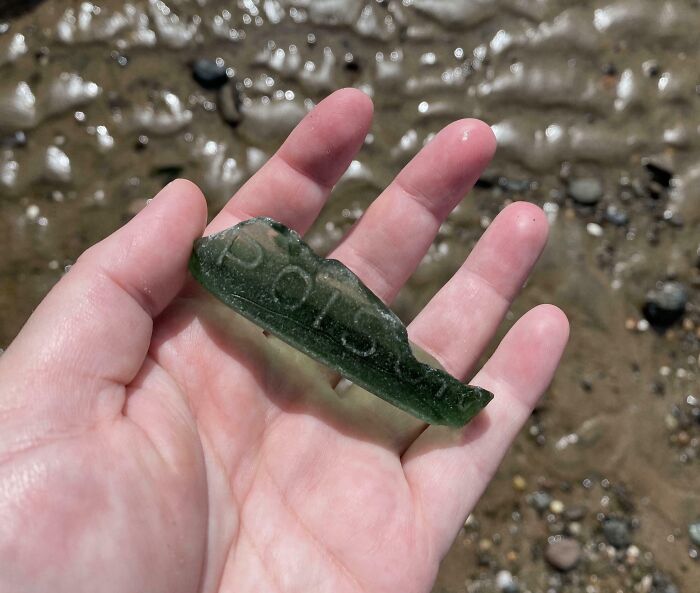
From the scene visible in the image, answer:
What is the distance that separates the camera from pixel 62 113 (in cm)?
430

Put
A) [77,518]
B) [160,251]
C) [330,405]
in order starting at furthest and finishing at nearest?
[330,405], [160,251], [77,518]

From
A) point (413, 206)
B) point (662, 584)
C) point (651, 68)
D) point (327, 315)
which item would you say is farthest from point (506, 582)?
point (651, 68)

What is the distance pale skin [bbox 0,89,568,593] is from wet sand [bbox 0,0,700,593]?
0.91 m

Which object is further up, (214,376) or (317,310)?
(317,310)

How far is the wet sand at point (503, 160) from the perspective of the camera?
399cm

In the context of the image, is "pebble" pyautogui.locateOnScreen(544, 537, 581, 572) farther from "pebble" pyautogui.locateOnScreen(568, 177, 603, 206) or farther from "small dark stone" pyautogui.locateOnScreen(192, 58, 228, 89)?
"small dark stone" pyautogui.locateOnScreen(192, 58, 228, 89)

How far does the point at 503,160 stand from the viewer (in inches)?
175

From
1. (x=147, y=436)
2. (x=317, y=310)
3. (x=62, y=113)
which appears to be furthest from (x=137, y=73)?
(x=147, y=436)

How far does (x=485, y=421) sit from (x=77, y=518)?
5.64ft

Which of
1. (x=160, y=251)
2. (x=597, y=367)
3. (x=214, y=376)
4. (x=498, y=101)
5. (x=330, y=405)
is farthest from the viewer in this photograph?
(x=498, y=101)

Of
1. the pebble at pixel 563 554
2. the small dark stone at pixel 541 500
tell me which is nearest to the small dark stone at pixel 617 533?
the pebble at pixel 563 554

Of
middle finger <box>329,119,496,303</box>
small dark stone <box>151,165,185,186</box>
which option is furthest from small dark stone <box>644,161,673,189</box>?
small dark stone <box>151,165,185,186</box>

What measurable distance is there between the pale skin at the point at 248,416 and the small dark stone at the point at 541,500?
1094mm

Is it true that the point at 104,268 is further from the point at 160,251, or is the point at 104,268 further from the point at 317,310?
the point at 317,310
